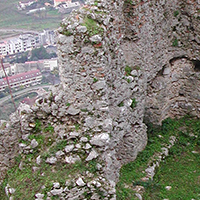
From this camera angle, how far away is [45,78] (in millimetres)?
18000

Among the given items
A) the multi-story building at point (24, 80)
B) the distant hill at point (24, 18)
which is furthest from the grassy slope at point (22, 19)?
the multi-story building at point (24, 80)

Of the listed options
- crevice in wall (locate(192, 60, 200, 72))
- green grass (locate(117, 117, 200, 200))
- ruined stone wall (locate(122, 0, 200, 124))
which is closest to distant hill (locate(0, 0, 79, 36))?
ruined stone wall (locate(122, 0, 200, 124))

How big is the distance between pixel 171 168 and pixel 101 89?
13.3ft

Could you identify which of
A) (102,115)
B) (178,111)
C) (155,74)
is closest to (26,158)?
(102,115)

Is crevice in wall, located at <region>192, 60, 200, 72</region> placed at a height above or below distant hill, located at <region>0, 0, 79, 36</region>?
above

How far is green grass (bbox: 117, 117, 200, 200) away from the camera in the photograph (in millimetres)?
8086

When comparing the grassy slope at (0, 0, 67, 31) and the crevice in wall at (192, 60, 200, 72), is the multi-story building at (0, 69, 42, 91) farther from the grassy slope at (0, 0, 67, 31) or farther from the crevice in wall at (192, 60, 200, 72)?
the grassy slope at (0, 0, 67, 31)

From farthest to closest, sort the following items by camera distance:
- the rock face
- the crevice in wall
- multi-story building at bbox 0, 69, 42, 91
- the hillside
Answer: the hillside → multi-story building at bbox 0, 69, 42, 91 → the crevice in wall → the rock face

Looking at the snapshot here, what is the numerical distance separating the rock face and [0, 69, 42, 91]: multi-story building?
26.8ft

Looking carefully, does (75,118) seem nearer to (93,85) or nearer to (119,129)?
(93,85)

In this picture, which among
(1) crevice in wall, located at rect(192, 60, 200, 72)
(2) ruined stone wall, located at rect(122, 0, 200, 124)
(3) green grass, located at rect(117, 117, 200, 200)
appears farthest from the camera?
(1) crevice in wall, located at rect(192, 60, 200, 72)

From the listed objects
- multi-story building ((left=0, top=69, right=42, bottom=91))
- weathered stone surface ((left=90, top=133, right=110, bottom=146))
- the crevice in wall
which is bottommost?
multi-story building ((left=0, top=69, right=42, bottom=91))

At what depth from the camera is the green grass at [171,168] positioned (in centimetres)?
809

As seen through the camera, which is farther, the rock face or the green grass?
the green grass
